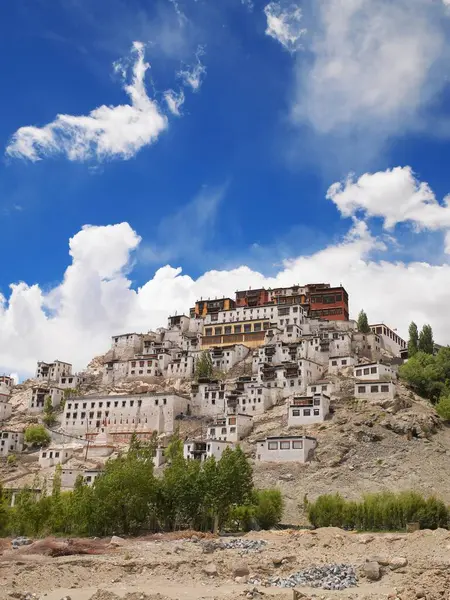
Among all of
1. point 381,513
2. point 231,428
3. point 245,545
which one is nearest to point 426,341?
point 231,428

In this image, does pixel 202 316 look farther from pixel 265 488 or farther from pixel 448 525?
pixel 448 525

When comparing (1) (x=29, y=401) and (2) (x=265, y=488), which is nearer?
(2) (x=265, y=488)

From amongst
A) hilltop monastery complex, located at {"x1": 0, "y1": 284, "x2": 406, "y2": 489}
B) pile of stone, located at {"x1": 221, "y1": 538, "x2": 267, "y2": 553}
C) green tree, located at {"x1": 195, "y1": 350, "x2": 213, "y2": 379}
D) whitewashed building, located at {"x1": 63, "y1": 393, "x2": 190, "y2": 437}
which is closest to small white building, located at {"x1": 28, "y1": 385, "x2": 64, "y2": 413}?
hilltop monastery complex, located at {"x1": 0, "y1": 284, "x2": 406, "y2": 489}

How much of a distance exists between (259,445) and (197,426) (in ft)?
52.5

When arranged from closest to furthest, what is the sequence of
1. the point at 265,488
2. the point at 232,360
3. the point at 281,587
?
the point at 281,587, the point at 265,488, the point at 232,360

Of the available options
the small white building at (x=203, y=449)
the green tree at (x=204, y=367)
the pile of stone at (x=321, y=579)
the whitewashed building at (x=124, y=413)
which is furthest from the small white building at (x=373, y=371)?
the pile of stone at (x=321, y=579)

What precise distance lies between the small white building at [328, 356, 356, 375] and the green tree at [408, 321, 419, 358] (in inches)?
384

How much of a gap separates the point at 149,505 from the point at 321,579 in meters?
25.8

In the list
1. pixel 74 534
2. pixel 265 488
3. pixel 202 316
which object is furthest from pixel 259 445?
pixel 202 316

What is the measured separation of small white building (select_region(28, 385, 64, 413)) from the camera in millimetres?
99931

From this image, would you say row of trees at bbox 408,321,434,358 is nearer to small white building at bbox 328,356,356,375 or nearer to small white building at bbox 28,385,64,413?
small white building at bbox 328,356,356,375

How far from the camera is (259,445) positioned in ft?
235

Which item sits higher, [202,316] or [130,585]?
[202,316]

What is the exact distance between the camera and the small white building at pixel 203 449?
7394 centimetres
